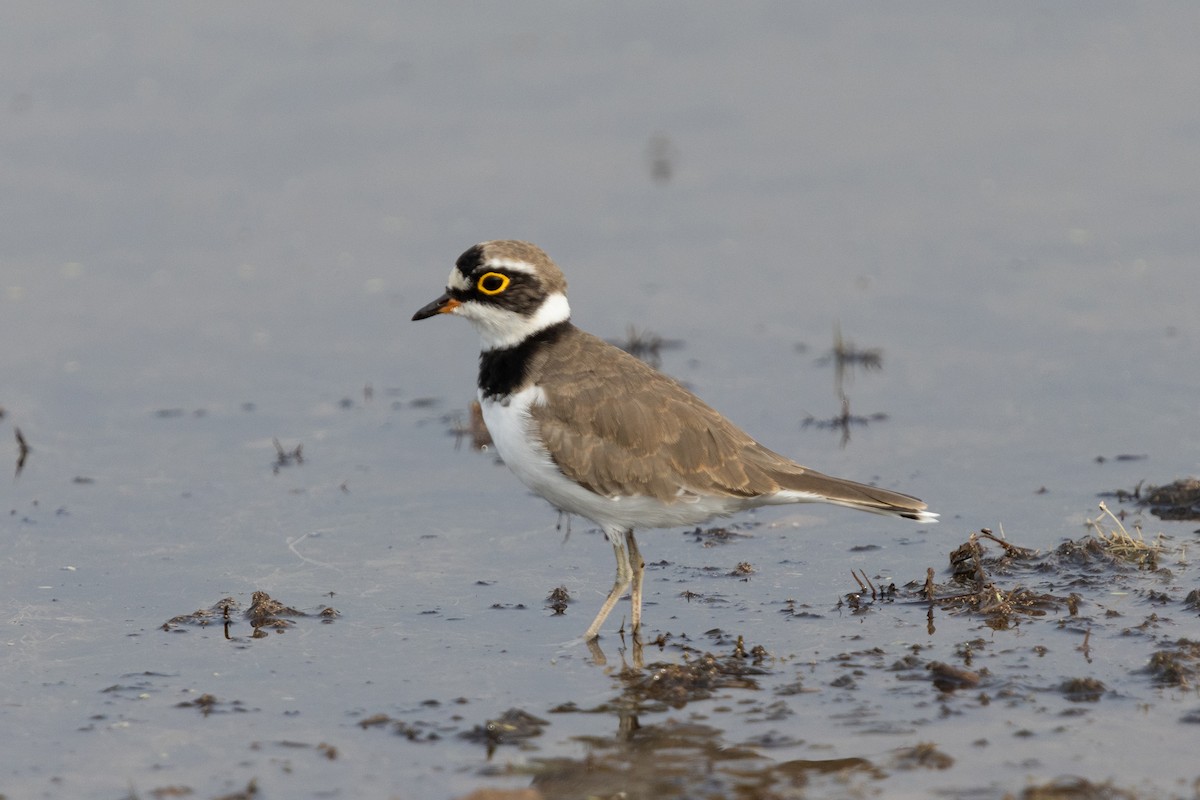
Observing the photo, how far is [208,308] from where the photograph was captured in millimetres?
12508

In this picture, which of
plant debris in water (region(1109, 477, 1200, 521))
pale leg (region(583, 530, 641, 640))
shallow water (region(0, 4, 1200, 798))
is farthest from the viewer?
plant debris in water (region(1109, 477, 1200, 521))

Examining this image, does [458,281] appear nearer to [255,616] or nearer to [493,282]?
[493,282]

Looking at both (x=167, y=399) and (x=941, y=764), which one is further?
(x=167, y=399)

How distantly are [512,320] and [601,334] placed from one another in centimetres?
376

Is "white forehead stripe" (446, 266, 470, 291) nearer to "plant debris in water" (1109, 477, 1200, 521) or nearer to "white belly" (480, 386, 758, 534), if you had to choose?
"white belly" (480, 386, 758, 534)

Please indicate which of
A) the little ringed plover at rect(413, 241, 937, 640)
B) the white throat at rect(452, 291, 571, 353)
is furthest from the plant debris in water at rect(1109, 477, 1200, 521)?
the white throat at rect(452, 291, 571, 353)

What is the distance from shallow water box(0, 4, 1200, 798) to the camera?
264 inches

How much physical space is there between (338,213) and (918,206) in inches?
189

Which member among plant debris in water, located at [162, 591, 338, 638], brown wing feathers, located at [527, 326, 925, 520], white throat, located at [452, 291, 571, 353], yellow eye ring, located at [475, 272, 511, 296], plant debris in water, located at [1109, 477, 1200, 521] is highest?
yellow eye ring, located at [475, 272, 511, 296]

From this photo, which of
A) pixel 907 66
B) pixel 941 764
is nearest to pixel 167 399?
pixel 941 764

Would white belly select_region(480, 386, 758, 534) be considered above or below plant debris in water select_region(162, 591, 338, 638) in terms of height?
above

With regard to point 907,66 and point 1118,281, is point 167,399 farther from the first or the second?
point 907,66

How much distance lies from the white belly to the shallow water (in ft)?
1.59

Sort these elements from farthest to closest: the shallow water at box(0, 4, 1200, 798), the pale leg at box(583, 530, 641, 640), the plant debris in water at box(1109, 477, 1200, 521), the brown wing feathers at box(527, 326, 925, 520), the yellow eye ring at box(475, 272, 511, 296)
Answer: the plant debris in water at box(1109, 477, 1200, 521), the yellow eye ring at box(475, 272, 511, 296), the pale leg at box(583, 530, 641, 640), the brown wing feathers at box(527, 326, 925, 520), the shallow water at box(0, 4, 1200, 798)
